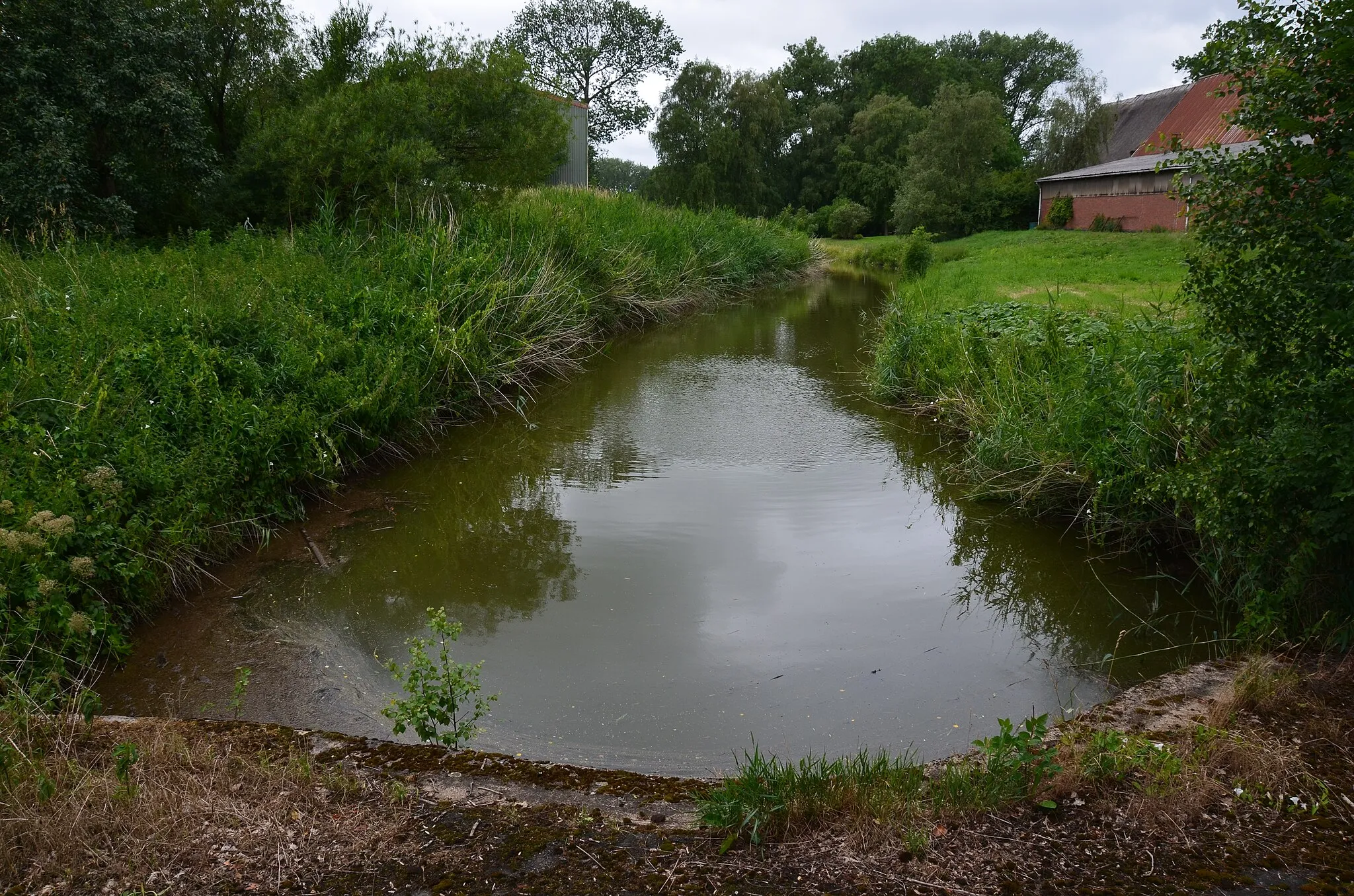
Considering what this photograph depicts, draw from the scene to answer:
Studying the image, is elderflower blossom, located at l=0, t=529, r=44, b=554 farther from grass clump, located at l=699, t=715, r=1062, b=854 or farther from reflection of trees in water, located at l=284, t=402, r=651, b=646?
grass clump, located at l=699, t=715, r=1062, b=854

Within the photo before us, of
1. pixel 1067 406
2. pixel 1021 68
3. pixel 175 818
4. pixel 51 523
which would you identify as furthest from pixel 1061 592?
pixel 1021 68

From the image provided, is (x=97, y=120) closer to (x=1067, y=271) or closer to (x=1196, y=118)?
(x=1067, y=271)

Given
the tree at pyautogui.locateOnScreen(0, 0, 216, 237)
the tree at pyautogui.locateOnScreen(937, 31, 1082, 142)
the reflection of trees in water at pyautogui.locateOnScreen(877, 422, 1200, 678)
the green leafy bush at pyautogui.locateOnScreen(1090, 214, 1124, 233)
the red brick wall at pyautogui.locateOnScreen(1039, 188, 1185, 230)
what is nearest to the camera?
the reflection of trees in water at pyautogui.locateOnScreen(877, 422, 1200, 678)

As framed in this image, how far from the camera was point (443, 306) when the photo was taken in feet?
31.8

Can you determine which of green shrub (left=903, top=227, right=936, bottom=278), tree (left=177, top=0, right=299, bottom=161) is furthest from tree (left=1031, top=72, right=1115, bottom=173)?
tree (left=177, top=0, right=299, bottom=161)

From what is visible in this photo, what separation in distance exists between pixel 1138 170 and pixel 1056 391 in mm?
26886

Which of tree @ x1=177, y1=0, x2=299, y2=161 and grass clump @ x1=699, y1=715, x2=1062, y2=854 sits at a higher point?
tree @ x1=177, y1=0, x2=299, y2=161

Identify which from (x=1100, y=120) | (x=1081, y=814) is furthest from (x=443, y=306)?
(x=1100, y=120)

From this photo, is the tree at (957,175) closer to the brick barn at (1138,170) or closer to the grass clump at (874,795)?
the brick barn at (1138,170)

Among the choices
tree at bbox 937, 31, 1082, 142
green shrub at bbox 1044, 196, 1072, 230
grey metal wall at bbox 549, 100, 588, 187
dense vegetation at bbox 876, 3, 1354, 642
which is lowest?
dense vegetation at bbox 876, 3, 1354, 642

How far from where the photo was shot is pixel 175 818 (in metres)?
2.60

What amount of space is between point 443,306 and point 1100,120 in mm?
38309

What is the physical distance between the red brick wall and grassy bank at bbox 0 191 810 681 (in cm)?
2322

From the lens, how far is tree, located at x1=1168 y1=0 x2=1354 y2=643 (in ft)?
11.6
